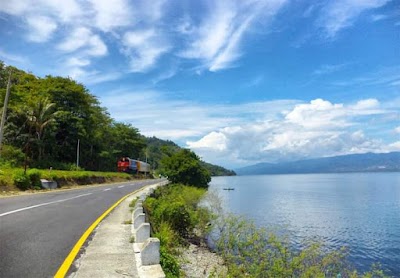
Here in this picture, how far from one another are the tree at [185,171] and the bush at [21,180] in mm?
23621

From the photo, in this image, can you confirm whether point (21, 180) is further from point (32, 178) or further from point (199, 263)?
point (199, 263)

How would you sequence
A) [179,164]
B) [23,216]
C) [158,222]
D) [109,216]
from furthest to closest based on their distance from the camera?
1. [179,164]
2. [158,222]
3. [109,216]
4. [23,216]

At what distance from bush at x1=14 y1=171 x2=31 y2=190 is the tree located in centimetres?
2362

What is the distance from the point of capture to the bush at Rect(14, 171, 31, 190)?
23288 millimetres

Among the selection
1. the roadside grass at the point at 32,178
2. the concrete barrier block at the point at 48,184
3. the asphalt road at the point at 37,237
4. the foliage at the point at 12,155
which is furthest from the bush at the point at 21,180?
the foliage at the point at 12,155

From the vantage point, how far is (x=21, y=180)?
2350cm

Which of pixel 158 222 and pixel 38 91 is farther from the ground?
pixel 38 91

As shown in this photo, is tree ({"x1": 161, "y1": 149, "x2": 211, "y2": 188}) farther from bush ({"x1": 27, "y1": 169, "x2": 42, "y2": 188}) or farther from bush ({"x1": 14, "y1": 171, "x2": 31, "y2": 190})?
bush ({"x1": 14, "y1": 171, "x2": 31, "y2": 190})

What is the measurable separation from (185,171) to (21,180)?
25.0 metres

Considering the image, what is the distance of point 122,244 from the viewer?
838cm

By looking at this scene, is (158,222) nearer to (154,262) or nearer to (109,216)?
(109,216)

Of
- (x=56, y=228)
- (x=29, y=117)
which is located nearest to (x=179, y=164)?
(x=29, y=117)

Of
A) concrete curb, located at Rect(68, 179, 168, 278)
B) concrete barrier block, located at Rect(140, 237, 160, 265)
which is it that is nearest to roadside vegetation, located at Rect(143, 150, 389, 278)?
concrete curb, located at Rect(68, 179, 168, 278)

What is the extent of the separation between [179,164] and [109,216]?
3400cm
